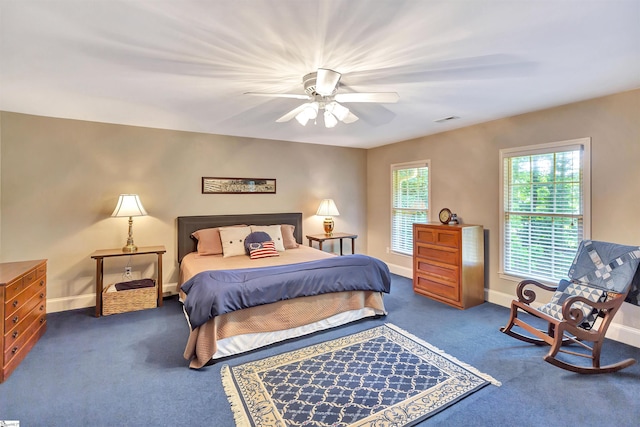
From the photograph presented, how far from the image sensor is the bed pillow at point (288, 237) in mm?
4758

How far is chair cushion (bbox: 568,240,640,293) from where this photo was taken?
100 inches

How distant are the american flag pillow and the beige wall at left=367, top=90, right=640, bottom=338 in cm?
254

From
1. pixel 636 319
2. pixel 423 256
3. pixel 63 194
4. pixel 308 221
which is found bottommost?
pixel 636 319

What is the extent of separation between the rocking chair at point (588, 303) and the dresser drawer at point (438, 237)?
100 centimetres

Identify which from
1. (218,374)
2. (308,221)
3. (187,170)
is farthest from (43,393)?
(308,221)

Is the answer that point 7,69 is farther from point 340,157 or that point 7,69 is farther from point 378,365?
point 340,157

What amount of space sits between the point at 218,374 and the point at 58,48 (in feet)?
8.63

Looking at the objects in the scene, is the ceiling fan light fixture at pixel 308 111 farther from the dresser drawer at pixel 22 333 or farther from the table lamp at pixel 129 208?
the dresser drawer at pixel 22 333

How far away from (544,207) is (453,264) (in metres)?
1.23

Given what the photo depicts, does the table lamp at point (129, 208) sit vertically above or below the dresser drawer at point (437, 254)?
above

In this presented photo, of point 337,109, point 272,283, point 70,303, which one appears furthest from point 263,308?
point 70,303

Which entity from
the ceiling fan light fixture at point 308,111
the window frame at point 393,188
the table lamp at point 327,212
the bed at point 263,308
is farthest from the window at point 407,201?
the ceiling fan light fixture at point 308,111

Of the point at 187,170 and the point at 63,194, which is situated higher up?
the point at 187,170

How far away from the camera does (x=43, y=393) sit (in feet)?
7.14
